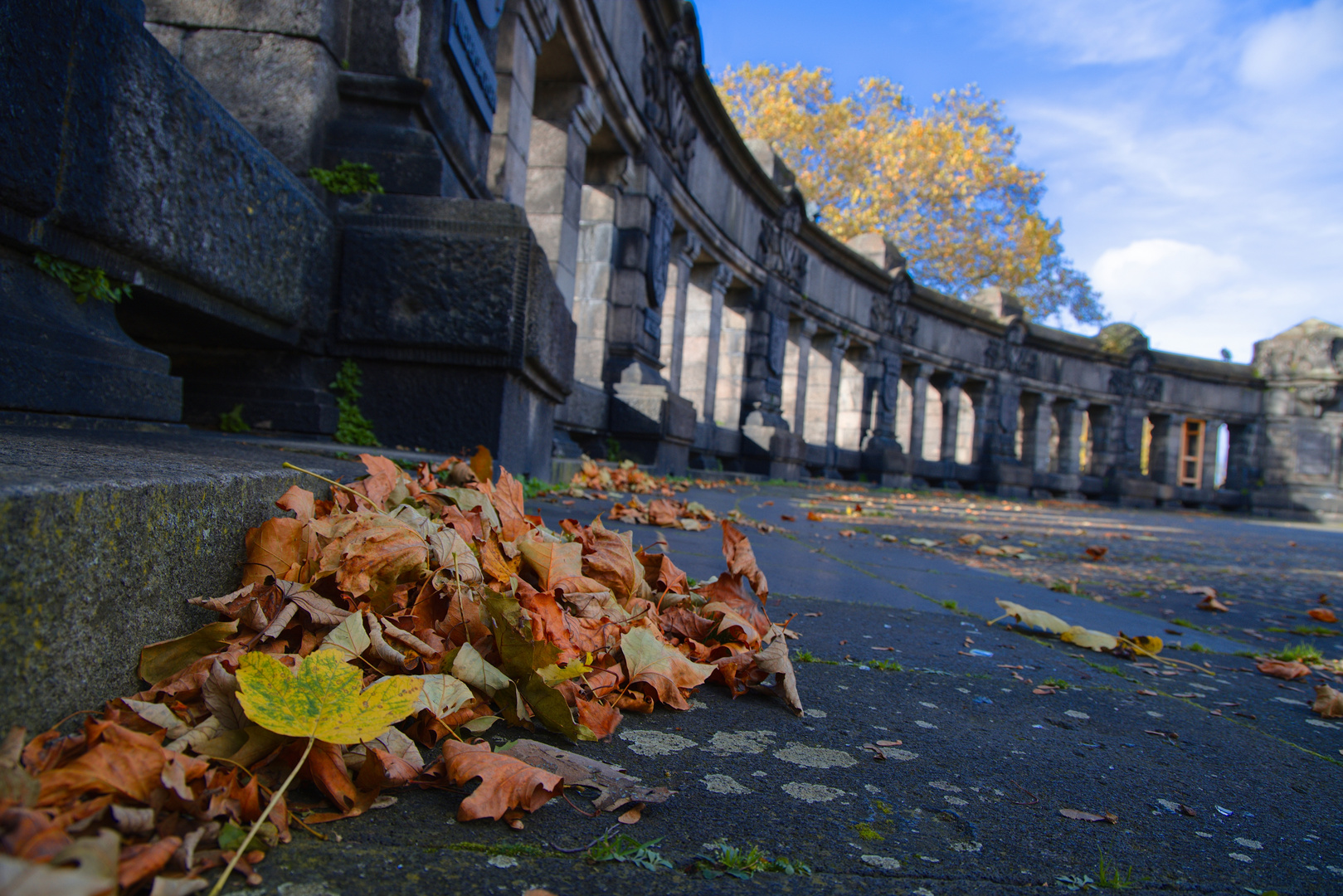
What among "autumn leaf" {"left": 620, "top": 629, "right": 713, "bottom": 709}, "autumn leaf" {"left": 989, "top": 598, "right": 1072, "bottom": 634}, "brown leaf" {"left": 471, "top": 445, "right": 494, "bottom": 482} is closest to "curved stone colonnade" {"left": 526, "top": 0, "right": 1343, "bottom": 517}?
"brown leaf" {"left": 471, "top": 445, "right": 494, "bottom": 482}

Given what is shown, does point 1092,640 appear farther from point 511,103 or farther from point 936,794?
point 511,103

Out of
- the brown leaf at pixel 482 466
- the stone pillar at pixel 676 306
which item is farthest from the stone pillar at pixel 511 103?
the stone pillar at pixel 676 306

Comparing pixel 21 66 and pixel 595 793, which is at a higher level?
pixel 21 66

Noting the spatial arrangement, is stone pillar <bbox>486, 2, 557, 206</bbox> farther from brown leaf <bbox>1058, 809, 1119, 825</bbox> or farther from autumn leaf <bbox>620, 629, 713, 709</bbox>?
brown leaf <bbox>1058, 809, 1119, 825</bbox>

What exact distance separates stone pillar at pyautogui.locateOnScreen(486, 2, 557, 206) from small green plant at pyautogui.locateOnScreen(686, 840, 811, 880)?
470 cm

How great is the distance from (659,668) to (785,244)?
13.6m

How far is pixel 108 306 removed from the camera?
1793 millimetres

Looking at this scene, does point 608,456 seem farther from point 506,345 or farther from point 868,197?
point 868,197

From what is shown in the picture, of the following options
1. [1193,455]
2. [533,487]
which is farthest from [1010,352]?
[533,487]

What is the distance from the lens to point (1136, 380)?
79.8 feet

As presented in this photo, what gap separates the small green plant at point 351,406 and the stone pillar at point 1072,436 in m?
24.9

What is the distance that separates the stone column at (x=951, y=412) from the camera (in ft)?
68.9

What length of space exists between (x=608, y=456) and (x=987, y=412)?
17099 millimetres

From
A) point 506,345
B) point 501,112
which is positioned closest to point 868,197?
point 501,112
